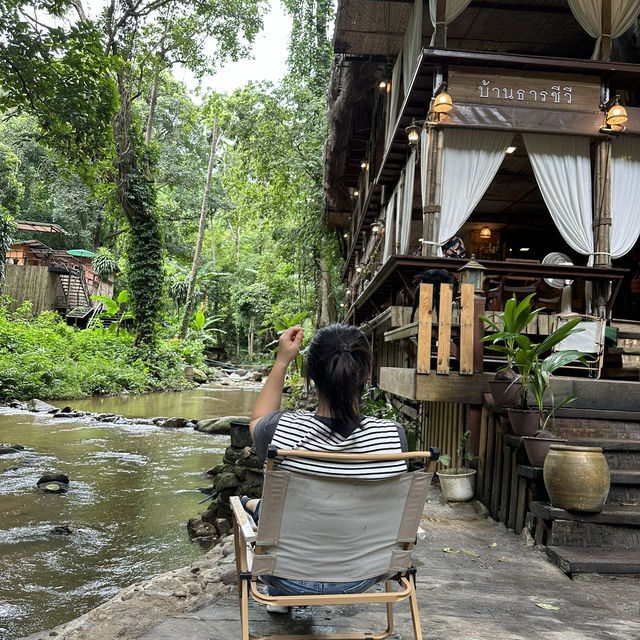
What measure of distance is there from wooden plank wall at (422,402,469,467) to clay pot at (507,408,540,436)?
1.20 meters

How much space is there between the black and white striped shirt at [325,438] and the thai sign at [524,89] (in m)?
6.16

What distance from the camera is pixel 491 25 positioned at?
960 centimetres

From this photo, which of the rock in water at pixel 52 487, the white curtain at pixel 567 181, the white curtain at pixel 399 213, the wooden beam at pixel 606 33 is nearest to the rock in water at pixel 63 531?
the rock in water at pixel 52 487

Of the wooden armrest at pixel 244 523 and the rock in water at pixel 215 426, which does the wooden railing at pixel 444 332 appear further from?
the rock in water at pixel 215 426

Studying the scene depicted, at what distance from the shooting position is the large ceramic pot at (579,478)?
3611mm

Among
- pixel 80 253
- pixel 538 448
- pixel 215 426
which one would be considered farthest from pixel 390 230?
pixel 80 253

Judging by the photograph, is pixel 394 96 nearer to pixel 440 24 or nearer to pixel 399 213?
pixel 399 213

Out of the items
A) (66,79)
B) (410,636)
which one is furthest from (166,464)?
(410,636)

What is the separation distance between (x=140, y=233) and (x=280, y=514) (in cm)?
1875

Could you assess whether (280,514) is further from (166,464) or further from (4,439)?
(4,439)

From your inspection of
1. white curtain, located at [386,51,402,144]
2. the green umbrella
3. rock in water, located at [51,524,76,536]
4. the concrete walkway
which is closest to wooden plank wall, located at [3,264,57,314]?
the green umbrella

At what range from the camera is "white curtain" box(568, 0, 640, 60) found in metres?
7.58

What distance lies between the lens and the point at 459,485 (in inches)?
199

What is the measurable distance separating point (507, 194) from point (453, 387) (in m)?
8.23
